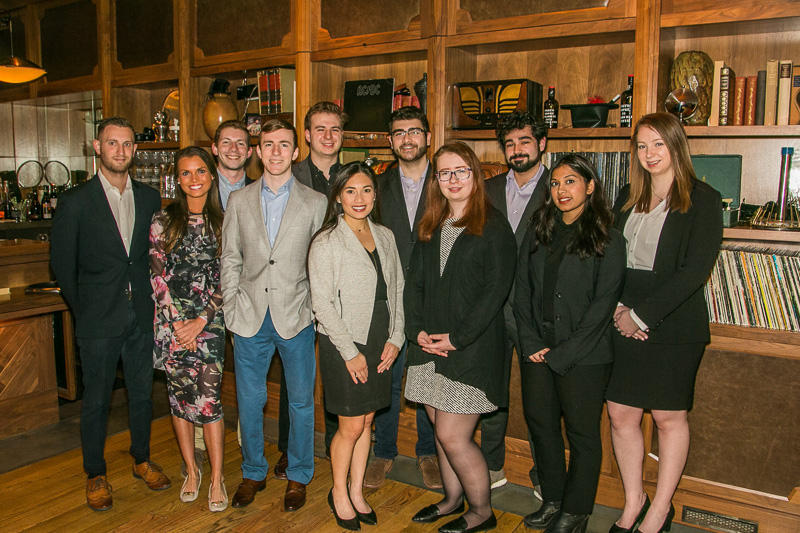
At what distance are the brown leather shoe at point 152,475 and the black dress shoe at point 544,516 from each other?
1758 mm

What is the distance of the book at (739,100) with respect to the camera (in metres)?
2.78

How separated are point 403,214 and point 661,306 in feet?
4.15

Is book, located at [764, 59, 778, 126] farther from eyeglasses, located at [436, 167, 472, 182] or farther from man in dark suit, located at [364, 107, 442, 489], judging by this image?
man in dark suit, located at [364, 107, 442, 489]

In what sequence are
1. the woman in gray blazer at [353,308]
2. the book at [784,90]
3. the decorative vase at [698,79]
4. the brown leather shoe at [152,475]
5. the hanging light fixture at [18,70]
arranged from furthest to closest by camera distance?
1. the hanging light fixture at [18,70]
2. the brown leather shoe at [152,475]
3. the decorative vase at [698,79]
4. the book at [784,90]
5. the woman in gray blazer at [353,308]

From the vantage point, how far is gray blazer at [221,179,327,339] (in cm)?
271

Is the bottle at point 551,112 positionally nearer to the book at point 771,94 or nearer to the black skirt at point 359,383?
the book at point 771,94

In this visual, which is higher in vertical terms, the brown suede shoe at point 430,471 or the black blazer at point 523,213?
the black blazer at point 523,213

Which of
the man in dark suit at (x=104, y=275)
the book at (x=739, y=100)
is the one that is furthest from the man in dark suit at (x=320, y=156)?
the book at (x=739, y=100)

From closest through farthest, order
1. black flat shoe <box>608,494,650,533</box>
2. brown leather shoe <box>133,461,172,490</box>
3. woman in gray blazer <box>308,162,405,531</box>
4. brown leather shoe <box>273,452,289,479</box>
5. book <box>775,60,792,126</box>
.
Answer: woman in gray blazer <box>308,162,405,531</box> < black flat shoe <box>608,494,650,533</box> < book <box>775,60,792,126</box> < brown leather shoe <box>133,461,172,490</box> < brown leather shoe <box>273,452,289,479</box>

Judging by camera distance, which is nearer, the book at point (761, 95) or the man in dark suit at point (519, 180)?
the book at point (761, 95)

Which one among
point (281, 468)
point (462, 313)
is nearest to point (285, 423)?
point (281, 468)

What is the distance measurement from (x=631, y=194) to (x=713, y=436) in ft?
3.99

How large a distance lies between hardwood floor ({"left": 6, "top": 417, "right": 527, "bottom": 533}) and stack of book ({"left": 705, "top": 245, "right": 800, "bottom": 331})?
1.35 m

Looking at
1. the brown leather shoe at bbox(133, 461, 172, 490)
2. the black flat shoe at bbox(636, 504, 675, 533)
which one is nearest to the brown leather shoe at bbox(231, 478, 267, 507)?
the brown leather shoe at bbox(133, 461, 172, 490)
